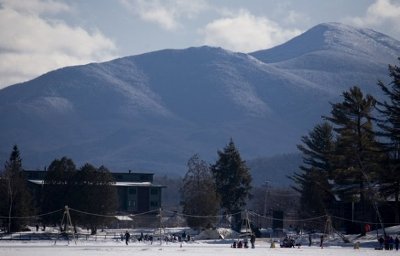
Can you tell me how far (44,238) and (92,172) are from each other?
589 inches

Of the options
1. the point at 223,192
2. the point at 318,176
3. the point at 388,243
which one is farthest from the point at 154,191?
the point at 388,243

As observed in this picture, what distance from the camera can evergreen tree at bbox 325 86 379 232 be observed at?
75750 mm

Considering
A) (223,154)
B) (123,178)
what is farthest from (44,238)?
(123,178)

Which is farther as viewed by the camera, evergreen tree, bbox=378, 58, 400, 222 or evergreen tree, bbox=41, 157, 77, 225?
evergreen tree, bbox=41, 157, 77, 225

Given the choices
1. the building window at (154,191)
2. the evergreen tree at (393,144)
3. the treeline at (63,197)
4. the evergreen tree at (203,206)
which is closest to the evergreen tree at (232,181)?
the evergreen tree at (203,206)

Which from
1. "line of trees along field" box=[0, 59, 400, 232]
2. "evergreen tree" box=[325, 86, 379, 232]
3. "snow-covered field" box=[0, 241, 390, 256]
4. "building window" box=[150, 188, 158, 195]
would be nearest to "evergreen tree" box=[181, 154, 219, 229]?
"line of trees along field" box=[0, 59, 400, 232]

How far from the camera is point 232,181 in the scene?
99.1 meters

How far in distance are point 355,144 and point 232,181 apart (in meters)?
24.7

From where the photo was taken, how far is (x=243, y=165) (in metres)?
99.6

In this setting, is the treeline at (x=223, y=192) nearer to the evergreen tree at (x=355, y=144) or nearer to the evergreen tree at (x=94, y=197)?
the evergreen tree at (x=94, y=197)

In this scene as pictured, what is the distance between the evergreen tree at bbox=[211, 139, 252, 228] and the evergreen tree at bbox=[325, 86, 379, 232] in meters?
22.1

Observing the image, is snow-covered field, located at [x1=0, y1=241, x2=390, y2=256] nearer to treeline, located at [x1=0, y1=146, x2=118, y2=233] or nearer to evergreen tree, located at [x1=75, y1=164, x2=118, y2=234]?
treeline, located at [x1=0, y1=146, x2=118, y2=233]

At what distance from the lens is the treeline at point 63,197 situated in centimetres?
9056

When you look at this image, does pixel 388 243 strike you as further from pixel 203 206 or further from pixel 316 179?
pixel 203 206
